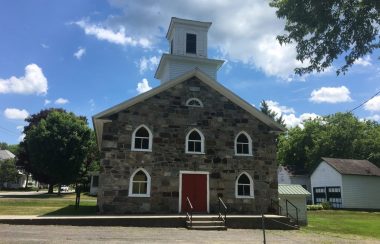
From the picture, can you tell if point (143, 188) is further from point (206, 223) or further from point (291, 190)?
point (291, 190)

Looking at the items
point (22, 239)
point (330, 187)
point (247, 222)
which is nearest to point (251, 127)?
point (247, 222)

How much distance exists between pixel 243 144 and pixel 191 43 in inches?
349

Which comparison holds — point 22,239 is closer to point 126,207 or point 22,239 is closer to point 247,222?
point 126,207

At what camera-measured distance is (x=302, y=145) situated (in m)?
57.0

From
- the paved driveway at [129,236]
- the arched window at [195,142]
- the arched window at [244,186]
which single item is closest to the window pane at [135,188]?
the arched window at [195,142]

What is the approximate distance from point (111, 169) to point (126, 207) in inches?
78.1

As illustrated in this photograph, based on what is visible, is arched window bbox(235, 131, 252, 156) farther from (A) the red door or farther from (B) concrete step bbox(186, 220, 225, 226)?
(B) concrete step bbox(186, 220, 225, 226)

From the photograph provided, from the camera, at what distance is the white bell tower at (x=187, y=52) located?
25234 millimetres

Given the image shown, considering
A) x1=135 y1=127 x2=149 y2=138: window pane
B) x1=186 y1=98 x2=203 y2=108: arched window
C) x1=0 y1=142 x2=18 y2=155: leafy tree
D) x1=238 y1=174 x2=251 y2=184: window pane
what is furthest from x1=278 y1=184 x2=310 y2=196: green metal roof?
x1=0 y1=142 x2=18 y2=155: leafy tree

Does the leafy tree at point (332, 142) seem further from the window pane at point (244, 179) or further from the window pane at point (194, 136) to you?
the window pane at point (194, 136)

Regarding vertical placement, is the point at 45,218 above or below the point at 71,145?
below

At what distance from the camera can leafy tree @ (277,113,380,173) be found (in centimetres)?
5072

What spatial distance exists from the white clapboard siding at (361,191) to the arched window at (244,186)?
67.8ft

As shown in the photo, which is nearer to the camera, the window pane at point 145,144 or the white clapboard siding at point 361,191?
the window pane at point 145,144
